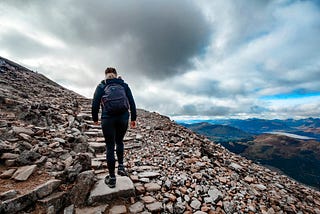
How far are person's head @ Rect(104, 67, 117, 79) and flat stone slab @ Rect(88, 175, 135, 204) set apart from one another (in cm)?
339

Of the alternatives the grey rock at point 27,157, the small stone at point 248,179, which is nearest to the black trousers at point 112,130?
the grey rock at point 27,157

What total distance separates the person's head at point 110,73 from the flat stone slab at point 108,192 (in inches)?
133

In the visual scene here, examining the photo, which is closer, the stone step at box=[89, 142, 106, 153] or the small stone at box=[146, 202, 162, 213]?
the small stone at box=[146, 202, 162, 213]

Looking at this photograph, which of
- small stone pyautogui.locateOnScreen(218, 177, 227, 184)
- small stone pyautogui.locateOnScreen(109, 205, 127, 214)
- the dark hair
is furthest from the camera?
small stone pyautogui.locateOnScreen(218, 177, 227, 184)

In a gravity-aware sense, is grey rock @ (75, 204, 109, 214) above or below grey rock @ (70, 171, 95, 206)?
below

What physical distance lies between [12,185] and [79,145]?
10.2ft

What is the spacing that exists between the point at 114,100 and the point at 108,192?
8.77 feet

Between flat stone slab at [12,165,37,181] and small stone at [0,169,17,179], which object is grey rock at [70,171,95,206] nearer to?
flat stone slab at [12,165,37,181]

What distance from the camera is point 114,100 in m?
5.59

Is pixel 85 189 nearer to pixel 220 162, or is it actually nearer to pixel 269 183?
pixel 220 162

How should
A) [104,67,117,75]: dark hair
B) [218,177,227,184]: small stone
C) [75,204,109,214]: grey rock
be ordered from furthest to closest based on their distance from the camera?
[218,177,227,184]: small stone → [104,67,117,75]: dark hair → [75,204,109,214]: grey rock

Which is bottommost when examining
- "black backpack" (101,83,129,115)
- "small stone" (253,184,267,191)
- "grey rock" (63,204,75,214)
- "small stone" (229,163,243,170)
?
"small stone" (253,184,267,191)

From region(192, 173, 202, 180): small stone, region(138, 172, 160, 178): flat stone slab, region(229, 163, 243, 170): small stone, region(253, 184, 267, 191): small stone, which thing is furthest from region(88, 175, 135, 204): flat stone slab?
region(229, 163, 243, 170): small stone

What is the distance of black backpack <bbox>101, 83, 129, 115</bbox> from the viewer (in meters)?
5.54
